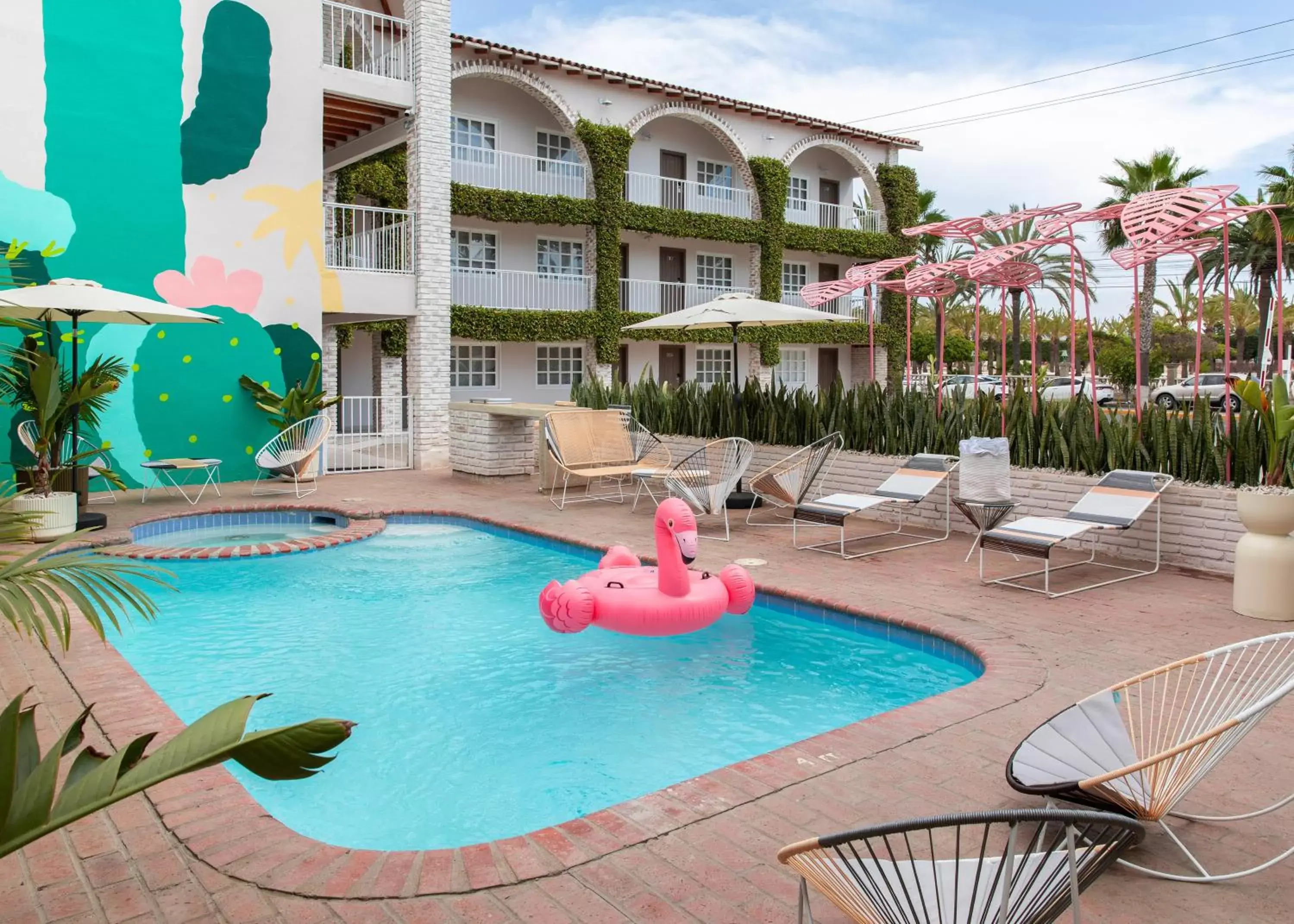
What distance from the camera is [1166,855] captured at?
9.94ft

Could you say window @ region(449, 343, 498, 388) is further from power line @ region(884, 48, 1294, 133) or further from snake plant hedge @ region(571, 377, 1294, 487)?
power line @ region(884, 48, 1294, 133)

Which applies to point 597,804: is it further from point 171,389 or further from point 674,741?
point 171,389

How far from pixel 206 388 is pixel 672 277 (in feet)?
56.0

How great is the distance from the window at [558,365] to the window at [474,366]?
1230mm

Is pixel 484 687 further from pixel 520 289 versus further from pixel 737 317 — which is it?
pixel 520 289

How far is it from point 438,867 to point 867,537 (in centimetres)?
676

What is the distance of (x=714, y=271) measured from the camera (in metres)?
28.6

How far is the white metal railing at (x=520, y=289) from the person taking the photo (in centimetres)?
2236

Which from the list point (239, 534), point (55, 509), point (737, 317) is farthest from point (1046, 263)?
point (55, 509)

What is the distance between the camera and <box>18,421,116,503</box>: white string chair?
391 inches

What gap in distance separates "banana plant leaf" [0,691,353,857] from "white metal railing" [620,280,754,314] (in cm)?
2411

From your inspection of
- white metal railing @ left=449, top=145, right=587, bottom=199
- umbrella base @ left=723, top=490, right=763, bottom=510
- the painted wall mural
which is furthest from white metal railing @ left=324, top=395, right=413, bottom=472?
white metal railing @ left=449, top=145, right=587, bottom=199

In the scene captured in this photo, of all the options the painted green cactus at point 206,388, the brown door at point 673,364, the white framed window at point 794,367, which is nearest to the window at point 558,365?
the brown door at point 673,364

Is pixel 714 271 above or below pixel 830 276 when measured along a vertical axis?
below
